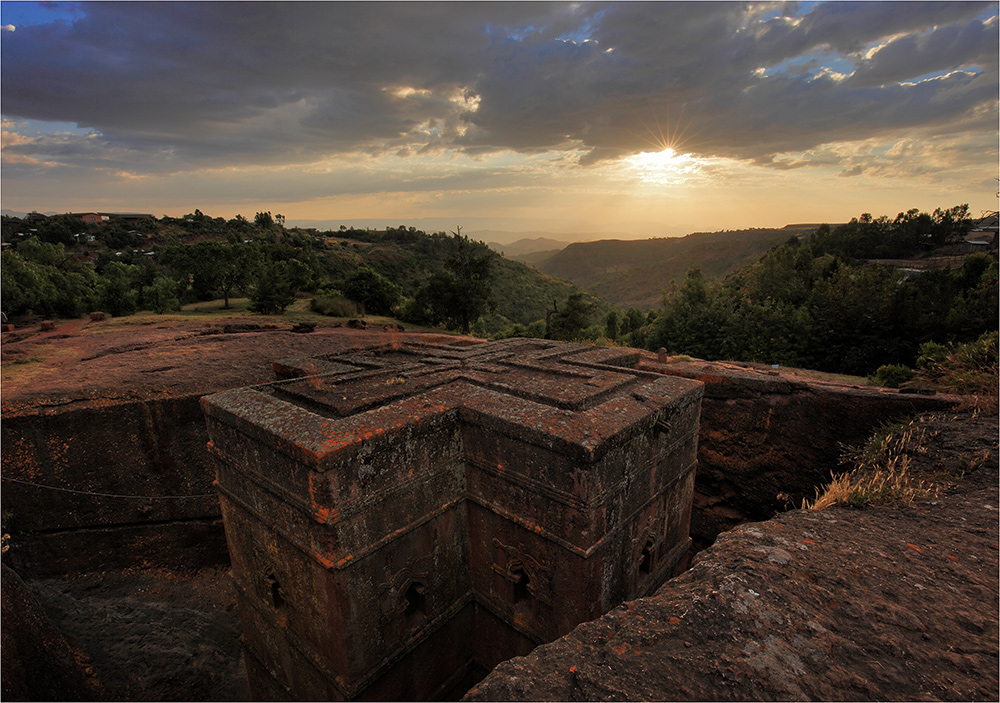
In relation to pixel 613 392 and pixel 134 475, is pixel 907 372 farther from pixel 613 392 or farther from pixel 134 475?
pixel 134 475

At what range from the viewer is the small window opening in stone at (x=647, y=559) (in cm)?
628

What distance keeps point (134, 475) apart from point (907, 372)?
20.4 m

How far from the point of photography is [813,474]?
29.6ft

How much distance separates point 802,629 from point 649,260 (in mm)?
130420

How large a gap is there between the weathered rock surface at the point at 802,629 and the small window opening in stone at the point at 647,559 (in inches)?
91.4

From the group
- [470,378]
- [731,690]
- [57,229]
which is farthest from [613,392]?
[57,229]

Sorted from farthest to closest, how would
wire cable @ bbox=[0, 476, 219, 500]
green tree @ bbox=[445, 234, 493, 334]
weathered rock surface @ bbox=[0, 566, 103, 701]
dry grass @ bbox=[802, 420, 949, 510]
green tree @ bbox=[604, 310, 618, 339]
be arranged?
green tree @ bbox=[604, 310, 618, 339]
green tree @ bbox=[445, 234, 493, 334]
wire cable @ bbox=[0, 476, 219, 500]
weathered rock surface @ bbox=[0, 566, 103, 701]
dry grass @ bbox=[802, 420, 949, 510]

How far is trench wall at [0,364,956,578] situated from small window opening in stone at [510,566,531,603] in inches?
235

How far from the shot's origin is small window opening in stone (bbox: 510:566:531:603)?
5762mm

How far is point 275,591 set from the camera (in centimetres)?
600

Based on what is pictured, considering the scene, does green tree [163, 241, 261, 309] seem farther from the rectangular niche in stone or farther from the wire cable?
the rectangular niche in stone

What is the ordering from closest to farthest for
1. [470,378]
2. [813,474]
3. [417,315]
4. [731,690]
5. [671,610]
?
[731,690] < [671,610] < [470,378] < [813,474] < [417,315]

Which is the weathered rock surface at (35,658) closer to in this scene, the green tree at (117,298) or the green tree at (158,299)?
the green tree at (158,299)

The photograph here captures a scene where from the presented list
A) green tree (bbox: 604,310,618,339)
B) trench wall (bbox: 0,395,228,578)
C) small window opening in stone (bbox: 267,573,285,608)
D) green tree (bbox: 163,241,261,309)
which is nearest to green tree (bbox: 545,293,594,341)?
green tree (bbox: 604,310,618,339)
